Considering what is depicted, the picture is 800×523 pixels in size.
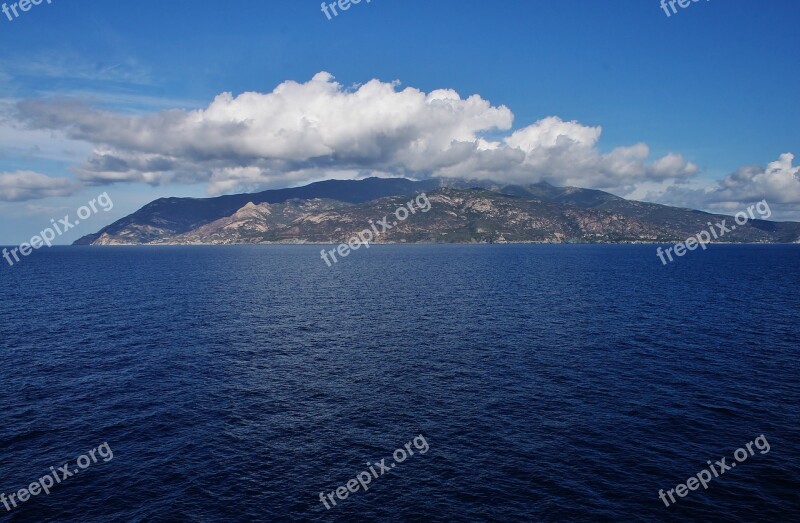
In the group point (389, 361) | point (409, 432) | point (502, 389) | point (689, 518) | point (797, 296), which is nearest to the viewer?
point (689, 518)

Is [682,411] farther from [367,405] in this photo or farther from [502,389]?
[367,405]

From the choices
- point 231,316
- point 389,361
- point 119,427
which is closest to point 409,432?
point 389,361

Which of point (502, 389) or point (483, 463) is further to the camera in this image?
point (502, 389)

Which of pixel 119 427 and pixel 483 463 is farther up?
pixel 119 427

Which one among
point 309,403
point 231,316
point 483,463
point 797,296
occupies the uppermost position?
point 231,316

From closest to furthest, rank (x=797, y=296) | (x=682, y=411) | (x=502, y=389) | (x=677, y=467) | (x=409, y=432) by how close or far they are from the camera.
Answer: (x=677, y=467), (x=409, y=432), (x=682, y=411), (x=502, y=389), (x=797, y=296)

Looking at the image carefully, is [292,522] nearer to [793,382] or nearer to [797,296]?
[793,382]

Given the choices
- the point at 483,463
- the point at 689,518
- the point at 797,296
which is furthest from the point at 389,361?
the point at 797,296
